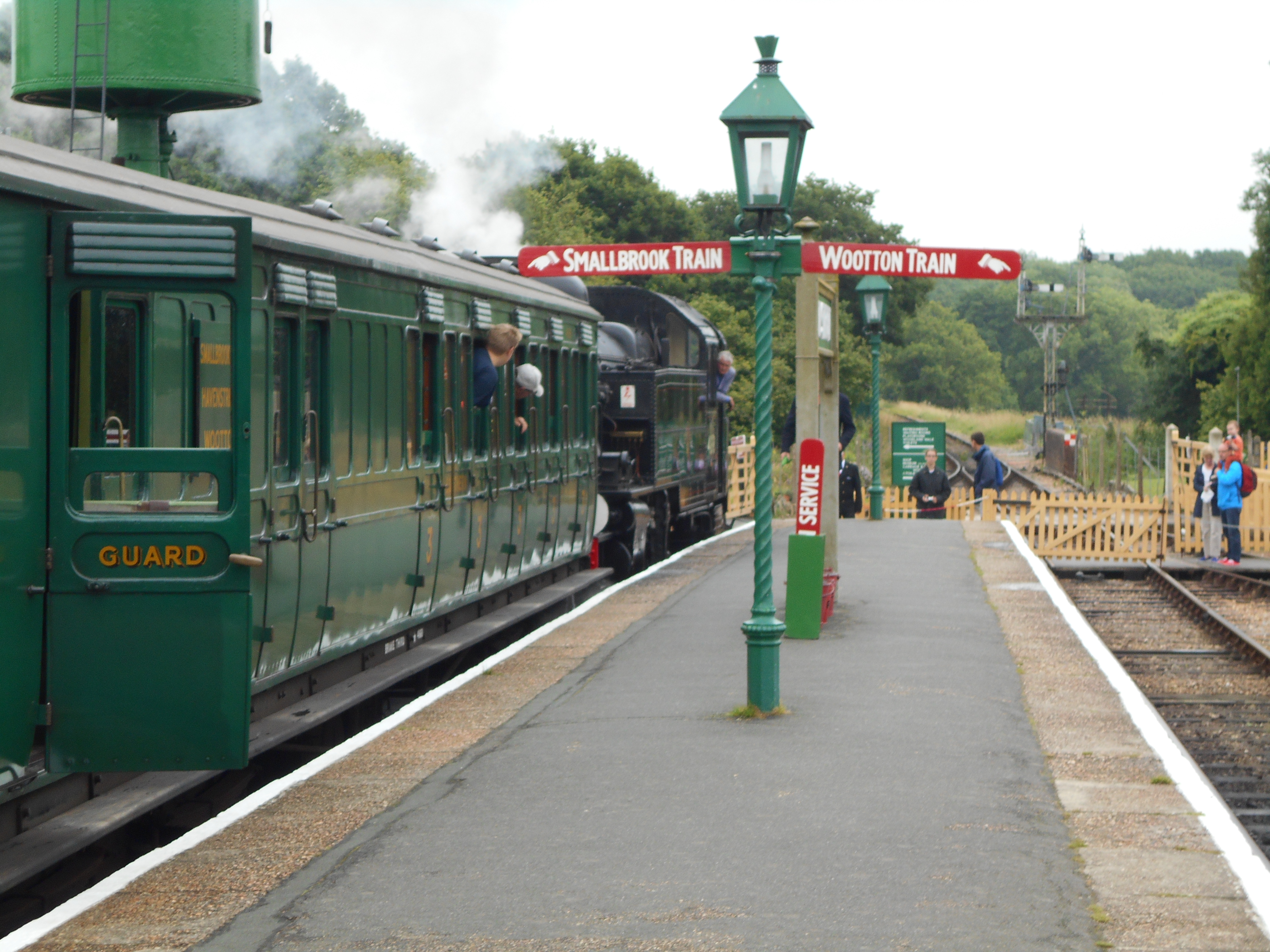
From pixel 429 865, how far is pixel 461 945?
89 cm

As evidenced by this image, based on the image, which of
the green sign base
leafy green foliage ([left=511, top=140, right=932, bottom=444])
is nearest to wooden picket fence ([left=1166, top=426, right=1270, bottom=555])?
leafy green foliage ([left=511, top=140, right=932, bottom=444])

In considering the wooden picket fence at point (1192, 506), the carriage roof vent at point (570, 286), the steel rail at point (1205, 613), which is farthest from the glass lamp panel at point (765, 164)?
the wooden picket fence at point (1192, 506)

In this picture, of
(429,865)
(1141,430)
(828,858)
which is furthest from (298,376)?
(1141,430)

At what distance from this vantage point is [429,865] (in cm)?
580

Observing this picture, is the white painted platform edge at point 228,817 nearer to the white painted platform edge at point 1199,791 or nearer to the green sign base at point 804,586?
the green sign base at point 804,586

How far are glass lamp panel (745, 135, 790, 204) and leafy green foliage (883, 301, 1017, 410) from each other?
110538mm

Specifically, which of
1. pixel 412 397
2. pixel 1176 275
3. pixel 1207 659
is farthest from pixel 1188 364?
pixel 1176 275

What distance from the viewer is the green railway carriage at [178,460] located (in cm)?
574

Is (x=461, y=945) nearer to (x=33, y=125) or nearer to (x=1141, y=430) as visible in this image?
(x=33, y=125)

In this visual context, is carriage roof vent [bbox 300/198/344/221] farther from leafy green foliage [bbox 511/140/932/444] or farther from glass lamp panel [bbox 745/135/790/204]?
leafy green foliage [bbox 511/140/932/444]

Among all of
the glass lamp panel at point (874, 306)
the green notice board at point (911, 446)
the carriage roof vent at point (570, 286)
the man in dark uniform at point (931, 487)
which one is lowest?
the man in dark uniform at point (931, 487)

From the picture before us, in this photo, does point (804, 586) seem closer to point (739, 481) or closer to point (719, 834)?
point (719, 834)

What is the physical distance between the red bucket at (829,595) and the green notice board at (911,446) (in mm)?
13801

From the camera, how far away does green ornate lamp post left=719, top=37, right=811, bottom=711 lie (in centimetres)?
859
